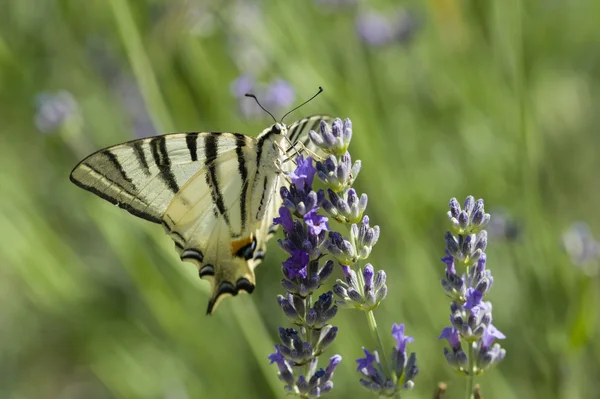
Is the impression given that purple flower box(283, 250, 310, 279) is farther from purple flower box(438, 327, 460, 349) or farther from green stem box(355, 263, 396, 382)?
purple flower box(438, 327, 460, 349)

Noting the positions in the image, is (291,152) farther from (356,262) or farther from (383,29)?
(383,29)

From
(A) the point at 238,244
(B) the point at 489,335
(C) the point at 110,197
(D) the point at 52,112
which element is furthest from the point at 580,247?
(D) the point at 52,112

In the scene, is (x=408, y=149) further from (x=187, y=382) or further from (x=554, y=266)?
(x=187, y=382)

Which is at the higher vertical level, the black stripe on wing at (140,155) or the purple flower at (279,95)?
the black stripe on wing at (140,155)

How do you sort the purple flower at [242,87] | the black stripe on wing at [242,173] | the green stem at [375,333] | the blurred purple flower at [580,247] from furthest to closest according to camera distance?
the purple flower at [242,87] → the blurred purple flower at [580,247] → the black stripe on wing at [242,173] → the green stem at [375,333]

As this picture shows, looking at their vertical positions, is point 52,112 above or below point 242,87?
above

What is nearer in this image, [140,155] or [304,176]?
[304,176]

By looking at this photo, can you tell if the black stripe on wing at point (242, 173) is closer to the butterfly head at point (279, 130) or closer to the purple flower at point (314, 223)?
the butterfly head at point (279, 130)

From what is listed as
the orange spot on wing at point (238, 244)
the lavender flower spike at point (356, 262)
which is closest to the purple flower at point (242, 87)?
the orange spot on wing at point (238, 244)
